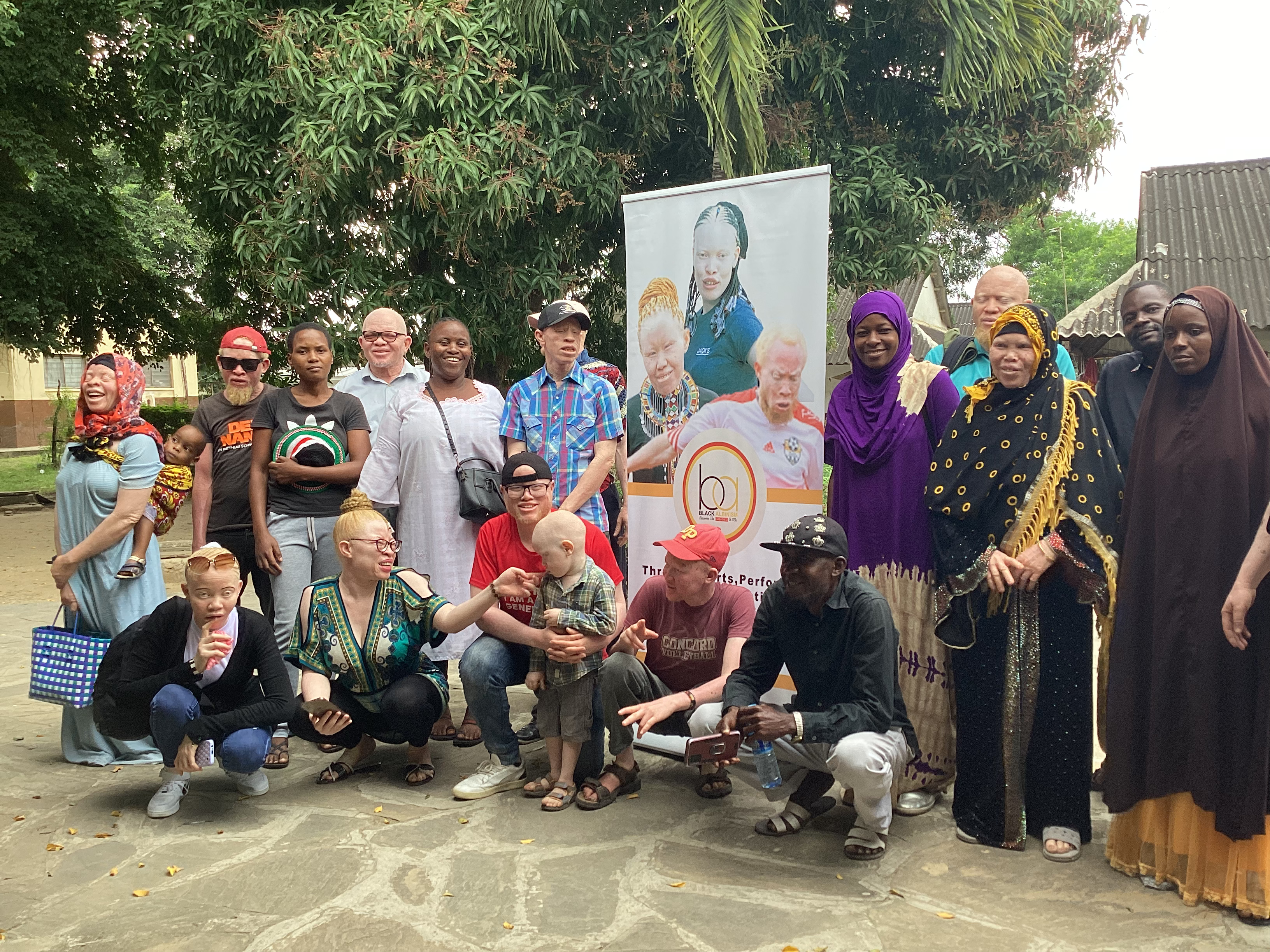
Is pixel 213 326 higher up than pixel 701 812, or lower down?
higher up

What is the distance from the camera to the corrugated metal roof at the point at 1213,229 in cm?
1378

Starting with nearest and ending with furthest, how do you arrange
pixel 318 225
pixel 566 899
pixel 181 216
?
1. pixel 566 899
2. pixel 318 225
3. pixel 181 216

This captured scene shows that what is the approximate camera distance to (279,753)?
455 centimetres

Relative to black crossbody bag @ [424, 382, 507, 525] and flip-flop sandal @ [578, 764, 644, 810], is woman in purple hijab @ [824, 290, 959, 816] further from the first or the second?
black crossbody bag @ [424, 382, 507, 525]

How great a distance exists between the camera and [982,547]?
3646 millimetres

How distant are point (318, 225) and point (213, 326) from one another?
7.25 metres

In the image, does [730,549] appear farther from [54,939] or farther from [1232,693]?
[54,939]

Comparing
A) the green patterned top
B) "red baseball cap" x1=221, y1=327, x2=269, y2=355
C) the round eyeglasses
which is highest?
"red baseball cap" x1=221, y1=327, x2=269, y2=355

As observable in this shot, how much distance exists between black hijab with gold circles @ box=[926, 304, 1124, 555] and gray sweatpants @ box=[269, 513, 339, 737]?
2718 millimetres

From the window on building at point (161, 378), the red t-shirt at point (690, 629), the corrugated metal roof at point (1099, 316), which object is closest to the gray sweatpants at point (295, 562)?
the red t-shirt at point (690, 629)

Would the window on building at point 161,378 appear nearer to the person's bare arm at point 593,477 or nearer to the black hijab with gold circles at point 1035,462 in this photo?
the person's bare arm at point 593,477

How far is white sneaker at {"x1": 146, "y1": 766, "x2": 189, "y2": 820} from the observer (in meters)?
3.95

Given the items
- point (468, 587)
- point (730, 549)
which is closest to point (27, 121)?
point (468, 587)

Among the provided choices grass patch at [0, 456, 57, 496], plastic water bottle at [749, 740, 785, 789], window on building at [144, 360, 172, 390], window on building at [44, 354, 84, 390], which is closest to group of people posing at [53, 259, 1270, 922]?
plastic water bottle at [749, 740, 785, 789]
